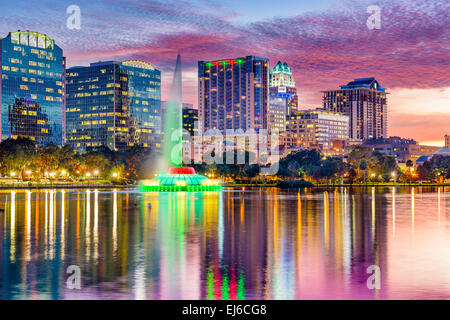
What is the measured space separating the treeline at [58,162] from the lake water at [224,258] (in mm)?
88303

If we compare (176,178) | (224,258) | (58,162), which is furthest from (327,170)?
(224,258)

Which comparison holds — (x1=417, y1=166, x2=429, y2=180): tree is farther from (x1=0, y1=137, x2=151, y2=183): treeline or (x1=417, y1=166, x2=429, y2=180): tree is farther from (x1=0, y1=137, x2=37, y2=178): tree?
→ (x1=0, y1=137, x2=37, y2=178): tree

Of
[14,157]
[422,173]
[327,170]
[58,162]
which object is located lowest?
[422,173]

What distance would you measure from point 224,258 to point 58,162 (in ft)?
382

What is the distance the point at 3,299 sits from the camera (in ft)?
49.4

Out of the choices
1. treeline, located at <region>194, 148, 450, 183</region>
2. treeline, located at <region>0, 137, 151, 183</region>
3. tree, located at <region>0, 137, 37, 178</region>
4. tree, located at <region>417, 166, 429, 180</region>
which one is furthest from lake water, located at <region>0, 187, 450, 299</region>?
tree, located at <region>417, 166, 429, 180</region>

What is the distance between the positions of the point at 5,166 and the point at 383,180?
12269cm

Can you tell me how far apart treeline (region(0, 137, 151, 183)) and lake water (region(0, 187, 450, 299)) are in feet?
290

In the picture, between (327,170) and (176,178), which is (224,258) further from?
(327,170)

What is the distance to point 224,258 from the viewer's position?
71.9 feet

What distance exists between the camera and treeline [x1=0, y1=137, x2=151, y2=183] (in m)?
120

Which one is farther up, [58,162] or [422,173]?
[58,162]
